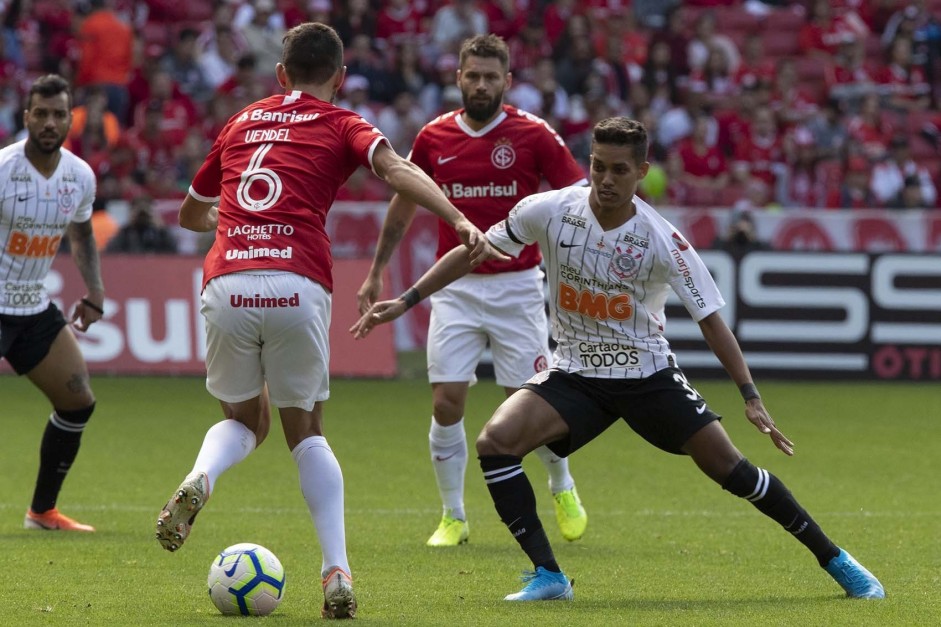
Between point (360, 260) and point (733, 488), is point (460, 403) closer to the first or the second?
point (733, 488)

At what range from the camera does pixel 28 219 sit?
8438mm

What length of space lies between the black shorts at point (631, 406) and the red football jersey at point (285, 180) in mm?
1199

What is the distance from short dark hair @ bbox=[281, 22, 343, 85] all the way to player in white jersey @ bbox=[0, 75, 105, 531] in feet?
8.31

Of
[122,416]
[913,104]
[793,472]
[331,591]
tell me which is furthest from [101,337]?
[913,104]

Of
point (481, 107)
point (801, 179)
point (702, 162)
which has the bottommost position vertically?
point (801, 179)

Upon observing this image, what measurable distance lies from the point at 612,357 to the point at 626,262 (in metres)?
0.43

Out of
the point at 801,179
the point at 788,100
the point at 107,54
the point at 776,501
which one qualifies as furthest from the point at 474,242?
the point at 788,100

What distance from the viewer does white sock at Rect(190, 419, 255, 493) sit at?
5.89 meters

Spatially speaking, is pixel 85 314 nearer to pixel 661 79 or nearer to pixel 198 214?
pixel 198 214

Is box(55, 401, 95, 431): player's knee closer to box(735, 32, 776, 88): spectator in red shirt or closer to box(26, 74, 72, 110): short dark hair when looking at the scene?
box(26, 74, 72, 110): short dark hair

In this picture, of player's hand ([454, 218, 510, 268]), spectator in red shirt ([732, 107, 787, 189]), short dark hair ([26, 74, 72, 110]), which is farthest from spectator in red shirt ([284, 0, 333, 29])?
player's hand ([454, 218, 510, 268])

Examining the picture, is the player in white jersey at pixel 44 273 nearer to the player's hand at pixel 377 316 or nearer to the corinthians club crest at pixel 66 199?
the corinthians club crest at pixel 66 199

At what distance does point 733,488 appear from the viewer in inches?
254

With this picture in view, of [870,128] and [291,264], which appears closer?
[291,264]
